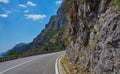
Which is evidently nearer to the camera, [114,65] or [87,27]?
[114,65]

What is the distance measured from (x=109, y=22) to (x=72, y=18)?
436 inches

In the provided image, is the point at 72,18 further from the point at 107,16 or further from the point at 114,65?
the point at 114,65

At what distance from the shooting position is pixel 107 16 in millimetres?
9375

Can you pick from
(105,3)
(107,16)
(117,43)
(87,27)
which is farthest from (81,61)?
(117,43)

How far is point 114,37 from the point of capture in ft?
27.2

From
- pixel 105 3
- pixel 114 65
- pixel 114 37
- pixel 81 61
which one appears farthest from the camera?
pixel 81 61

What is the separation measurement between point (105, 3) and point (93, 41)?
64.4 inches

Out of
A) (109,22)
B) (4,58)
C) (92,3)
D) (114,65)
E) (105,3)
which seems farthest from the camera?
(4,58)

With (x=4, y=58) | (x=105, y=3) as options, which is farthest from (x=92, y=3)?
(x=4, y=58)

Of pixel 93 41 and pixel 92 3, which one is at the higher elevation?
pixel 92 3

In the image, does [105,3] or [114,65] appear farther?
[105,3]

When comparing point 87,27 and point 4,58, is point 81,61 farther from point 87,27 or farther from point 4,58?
point 4,58

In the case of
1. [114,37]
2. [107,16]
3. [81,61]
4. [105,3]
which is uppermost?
[105,3]

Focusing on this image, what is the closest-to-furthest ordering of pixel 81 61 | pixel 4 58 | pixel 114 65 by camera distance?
pixel 114 65
pixel 81 61
pixel 4 58
